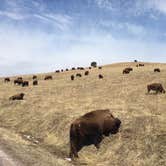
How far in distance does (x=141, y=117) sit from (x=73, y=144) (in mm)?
4988

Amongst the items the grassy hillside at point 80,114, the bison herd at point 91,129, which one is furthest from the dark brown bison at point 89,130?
the grassy hillside at point 80,114

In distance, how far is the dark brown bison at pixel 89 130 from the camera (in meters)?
22.0

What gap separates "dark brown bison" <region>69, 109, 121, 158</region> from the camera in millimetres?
22000

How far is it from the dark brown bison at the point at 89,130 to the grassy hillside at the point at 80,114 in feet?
1.20

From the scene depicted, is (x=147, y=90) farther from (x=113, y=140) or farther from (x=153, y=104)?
(x=113, y=140)

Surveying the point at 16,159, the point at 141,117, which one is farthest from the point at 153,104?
the point at 16,159

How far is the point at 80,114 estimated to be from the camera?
2833 centimetres

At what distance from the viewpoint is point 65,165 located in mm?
19484

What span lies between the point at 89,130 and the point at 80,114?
6239mm

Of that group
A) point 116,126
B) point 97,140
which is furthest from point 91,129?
point 116,126

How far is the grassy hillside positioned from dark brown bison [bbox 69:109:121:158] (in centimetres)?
36

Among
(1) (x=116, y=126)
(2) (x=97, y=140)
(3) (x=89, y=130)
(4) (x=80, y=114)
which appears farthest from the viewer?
(4) (x=80, y=114)

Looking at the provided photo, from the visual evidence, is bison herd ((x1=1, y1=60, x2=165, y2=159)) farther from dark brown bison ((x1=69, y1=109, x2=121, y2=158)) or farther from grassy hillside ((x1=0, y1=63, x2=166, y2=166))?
grassy hillside ((x1=0, y1=63, x2=166, y2=166))

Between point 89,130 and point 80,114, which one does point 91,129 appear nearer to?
point 89,130
